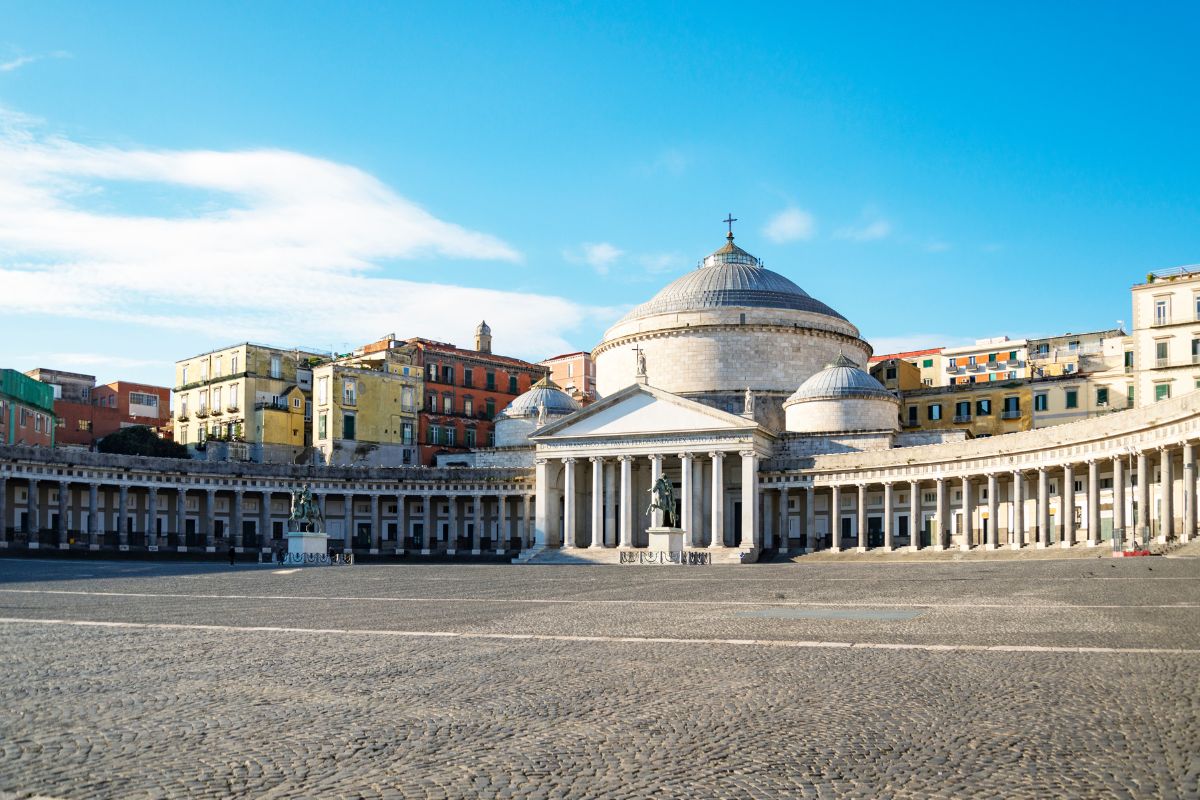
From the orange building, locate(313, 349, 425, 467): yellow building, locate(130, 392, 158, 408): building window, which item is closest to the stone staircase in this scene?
locate(313, 349, 425, 467): yellow building

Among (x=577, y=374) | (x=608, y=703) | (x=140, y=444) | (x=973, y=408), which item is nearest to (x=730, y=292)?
(x=973, y=408)

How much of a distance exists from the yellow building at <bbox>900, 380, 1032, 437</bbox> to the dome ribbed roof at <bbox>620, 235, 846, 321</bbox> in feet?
31.9

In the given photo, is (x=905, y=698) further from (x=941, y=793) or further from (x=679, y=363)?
(x=679, y=363)

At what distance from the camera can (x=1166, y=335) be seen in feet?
232

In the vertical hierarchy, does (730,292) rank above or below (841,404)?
above

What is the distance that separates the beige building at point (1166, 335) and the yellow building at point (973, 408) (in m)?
11.8

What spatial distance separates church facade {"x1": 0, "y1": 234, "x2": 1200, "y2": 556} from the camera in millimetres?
62062

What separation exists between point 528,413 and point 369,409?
41.9 feet

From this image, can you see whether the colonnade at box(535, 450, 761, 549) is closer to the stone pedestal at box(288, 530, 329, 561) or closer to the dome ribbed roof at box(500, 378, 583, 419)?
the dome ribbed roof at box(500, 378, 583, 419)

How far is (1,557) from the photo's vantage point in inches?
2302

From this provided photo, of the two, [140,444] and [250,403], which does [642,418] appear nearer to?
[250,403]

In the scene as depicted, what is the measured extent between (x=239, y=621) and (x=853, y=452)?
56.2m

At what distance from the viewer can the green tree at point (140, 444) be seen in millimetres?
92250

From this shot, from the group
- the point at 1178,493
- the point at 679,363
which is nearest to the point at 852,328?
the point at 679,363
